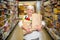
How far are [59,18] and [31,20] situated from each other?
2633mm

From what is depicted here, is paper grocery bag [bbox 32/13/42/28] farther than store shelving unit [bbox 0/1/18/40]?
No

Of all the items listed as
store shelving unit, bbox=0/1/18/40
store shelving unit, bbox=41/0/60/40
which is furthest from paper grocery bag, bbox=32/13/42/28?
store shelving unit, bbox=0/1/18/40

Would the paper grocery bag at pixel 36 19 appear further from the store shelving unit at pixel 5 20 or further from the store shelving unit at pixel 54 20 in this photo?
the store shelving unit at pixel 5 20

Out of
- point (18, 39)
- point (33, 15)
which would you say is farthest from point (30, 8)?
point (18, 39)

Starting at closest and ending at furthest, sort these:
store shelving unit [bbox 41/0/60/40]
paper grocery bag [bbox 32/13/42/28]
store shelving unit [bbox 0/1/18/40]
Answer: paper grocery bag [bbox 32/13/42/28] < store shelving unit [bbox 41/0/60/40] < store shelving unit [bbox 0/1/18/40]

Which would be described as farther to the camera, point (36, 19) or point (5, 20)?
point (5, 20)

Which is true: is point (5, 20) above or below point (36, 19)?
below

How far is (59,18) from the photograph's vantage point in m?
4.59

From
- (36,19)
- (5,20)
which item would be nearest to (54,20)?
(5,20)

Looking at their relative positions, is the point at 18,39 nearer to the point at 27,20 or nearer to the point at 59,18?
the point at 59,18

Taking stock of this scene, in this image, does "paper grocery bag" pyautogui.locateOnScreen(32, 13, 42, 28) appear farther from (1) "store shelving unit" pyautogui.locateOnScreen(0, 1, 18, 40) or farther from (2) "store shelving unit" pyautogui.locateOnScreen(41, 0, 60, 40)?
(1) "store shelving unit" pyautogui.locateOnScreen(0, 1, 18, 40)

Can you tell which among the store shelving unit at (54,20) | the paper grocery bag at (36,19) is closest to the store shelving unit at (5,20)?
the store shelving unit at (54,20)

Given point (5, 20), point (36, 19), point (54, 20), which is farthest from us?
point (5, 20)

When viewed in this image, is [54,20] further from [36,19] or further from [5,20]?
[36,19]
